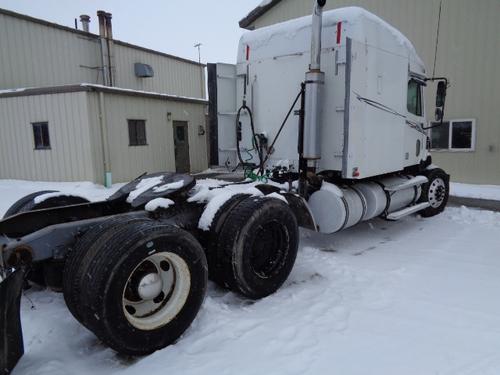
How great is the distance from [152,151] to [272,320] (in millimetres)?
11386

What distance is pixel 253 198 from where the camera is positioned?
418 centimetres

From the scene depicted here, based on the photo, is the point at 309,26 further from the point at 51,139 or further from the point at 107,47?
the point at 107,47

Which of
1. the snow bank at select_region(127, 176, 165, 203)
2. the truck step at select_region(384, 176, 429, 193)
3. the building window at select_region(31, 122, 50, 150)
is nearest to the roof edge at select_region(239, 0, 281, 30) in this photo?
the building window at select_region(31, 122, 50, 150)

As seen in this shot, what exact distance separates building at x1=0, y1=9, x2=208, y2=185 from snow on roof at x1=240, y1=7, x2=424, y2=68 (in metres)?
7.14

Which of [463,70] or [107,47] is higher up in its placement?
[107,47]

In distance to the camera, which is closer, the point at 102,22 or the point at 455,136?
the point at 455,136

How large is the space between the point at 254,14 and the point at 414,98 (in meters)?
8.85

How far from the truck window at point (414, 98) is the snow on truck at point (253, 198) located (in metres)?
0.04

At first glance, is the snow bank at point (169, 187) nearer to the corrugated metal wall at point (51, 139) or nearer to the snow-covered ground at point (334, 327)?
the snow-covered ground at point (334, 327)

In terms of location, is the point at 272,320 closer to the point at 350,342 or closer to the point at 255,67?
the point at 350,342

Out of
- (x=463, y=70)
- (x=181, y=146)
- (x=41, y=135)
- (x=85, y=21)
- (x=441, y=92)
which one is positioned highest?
(x=85, y=21)

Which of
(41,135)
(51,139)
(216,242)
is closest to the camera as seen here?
(216,242)

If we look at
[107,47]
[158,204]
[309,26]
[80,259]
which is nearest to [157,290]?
[80,259]

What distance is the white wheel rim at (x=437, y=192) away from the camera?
7857 millimetres
